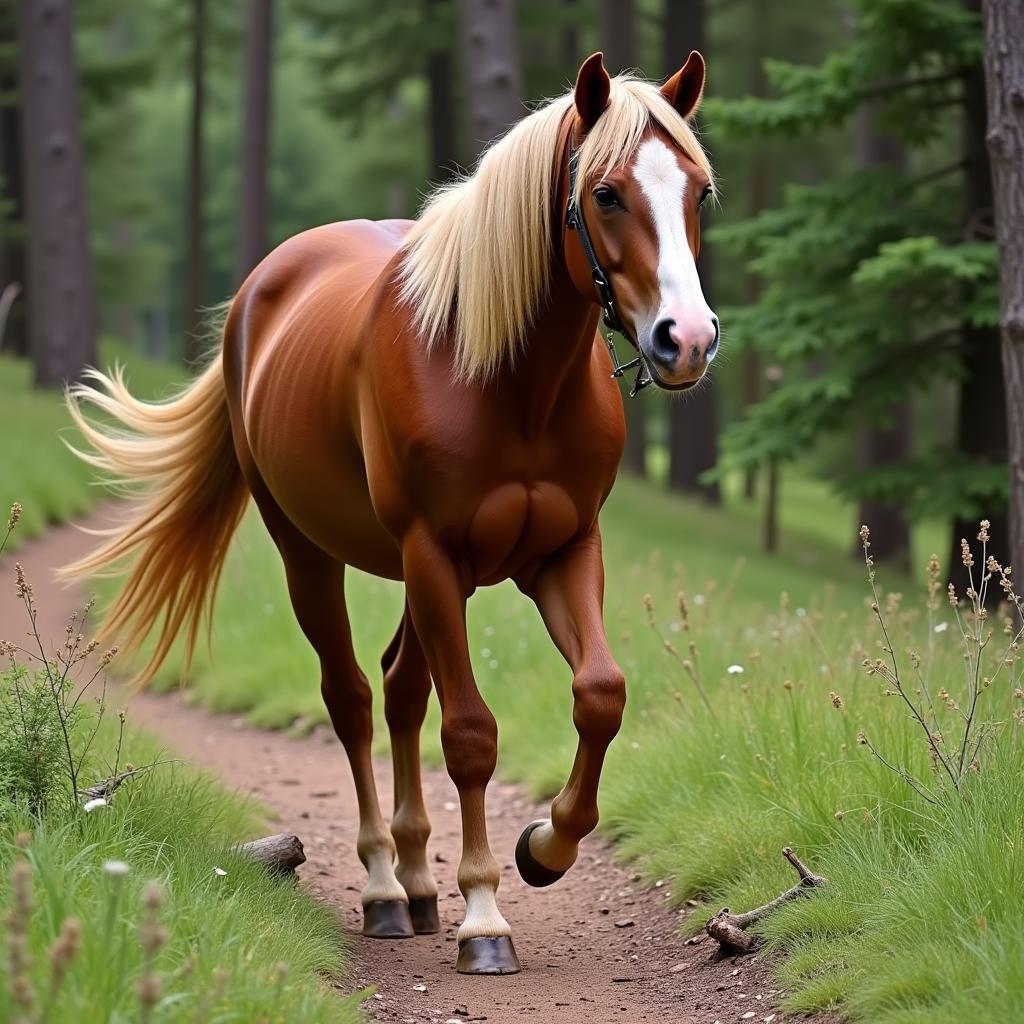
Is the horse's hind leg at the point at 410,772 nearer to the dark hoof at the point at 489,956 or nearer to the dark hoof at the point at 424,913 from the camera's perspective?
the dark hoof at the point at 424,913

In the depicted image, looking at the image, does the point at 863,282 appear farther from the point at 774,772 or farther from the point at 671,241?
the point at 671,241

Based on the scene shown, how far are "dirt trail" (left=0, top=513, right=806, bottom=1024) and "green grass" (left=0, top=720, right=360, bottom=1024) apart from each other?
0.36 metres

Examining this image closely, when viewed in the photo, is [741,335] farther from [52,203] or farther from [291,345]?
[52,203]

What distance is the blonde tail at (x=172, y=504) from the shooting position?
19.6 ft

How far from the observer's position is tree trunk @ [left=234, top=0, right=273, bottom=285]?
856 inches

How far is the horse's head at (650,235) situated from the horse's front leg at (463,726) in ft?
3.23

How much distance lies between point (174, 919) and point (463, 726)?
1.22 meters

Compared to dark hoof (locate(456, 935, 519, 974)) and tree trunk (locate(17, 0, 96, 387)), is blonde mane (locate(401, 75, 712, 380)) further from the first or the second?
tree trunk (locate(17, 0, 96, 387))

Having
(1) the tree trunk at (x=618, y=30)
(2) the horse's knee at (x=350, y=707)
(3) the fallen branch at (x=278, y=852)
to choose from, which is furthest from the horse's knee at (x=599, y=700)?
(1) the tree trunk at (x=618, y=30)

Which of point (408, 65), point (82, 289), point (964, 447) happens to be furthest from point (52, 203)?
point (964, 447)

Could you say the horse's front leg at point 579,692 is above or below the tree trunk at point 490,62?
below

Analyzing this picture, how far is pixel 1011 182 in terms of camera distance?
20.3 ft

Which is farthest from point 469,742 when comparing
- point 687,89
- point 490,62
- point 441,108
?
point 441,108

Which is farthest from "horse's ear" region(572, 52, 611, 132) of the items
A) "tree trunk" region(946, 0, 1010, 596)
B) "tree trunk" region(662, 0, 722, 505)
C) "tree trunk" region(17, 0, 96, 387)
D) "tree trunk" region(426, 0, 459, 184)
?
"tree trunk" region(426, 0, 459, 184)
